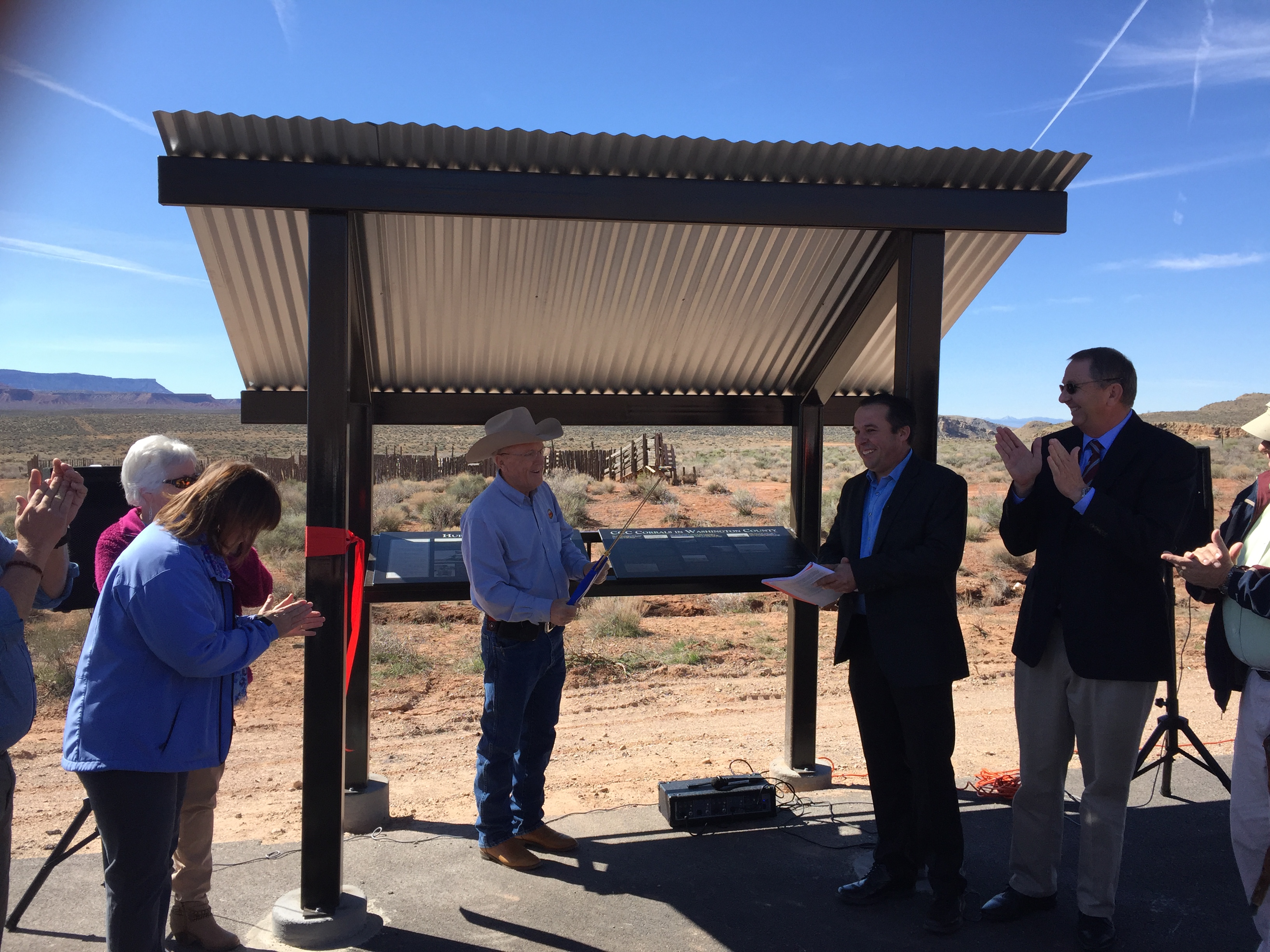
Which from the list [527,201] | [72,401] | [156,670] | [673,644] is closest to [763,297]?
[527,201]

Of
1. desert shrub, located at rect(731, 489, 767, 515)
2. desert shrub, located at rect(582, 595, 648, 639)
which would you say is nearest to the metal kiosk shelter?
desert shrub, located at rect(582, 595, 648, 639)

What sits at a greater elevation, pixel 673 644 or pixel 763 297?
pixel 763 297

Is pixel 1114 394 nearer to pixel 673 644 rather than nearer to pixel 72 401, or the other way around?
pixel 673 644

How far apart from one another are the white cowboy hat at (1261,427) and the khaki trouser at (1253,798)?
1117 mm

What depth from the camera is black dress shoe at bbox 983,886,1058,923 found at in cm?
351

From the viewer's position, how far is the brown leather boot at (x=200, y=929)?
3.32m

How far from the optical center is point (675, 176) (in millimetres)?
3625

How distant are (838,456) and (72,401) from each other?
122 meters

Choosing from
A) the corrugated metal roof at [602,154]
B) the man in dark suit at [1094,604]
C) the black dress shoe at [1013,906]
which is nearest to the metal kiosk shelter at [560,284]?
the corrugated metal roof at [602,154]

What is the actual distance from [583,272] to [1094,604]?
2.63m

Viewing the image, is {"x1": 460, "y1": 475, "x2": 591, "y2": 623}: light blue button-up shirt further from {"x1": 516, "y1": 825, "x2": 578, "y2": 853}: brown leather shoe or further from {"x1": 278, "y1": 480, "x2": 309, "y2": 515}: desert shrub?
{"x1": 278, "y1": 480, "x2": 309, "y2": 515}: desert shrub

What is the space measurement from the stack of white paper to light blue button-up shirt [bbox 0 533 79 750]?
250cm

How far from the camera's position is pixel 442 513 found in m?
16.7

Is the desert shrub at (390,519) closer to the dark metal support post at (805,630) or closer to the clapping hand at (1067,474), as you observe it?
the dark metal support post at (805,630)
